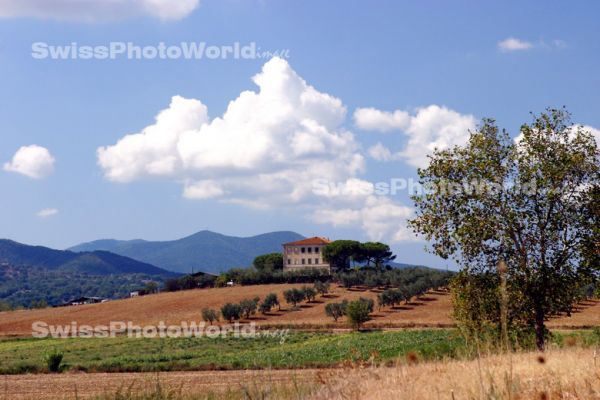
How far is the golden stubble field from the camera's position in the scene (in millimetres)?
96062

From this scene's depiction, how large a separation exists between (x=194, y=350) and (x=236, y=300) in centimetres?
5718

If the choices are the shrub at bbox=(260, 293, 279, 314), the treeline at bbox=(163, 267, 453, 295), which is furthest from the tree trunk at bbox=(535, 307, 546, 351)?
the shrub at bbox=(260, 293, 279, 314)

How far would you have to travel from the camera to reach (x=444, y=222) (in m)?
30.1

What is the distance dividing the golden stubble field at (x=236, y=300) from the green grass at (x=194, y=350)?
Answer: 1801 cm

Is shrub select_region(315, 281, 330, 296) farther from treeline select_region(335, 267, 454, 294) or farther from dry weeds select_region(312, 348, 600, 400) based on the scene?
dry weeds select_region(312, 348, 600, 400)

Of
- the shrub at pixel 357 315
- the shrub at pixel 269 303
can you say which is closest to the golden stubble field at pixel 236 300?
the shrub at pixel 269 303

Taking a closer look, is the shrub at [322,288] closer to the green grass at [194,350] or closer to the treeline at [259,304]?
the treeline at [259,304]

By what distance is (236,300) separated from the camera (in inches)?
4995

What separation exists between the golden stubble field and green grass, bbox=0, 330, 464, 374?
18.0 meters

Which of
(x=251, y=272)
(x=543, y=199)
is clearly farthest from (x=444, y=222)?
(x=251, y=272)

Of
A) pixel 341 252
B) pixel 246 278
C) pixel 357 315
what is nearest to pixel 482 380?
pixel 357 315

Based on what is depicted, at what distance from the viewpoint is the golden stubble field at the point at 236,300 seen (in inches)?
3782

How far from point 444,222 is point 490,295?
3.92 metres

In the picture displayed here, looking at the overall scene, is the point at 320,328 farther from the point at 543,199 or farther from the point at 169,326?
the point at 543,199
